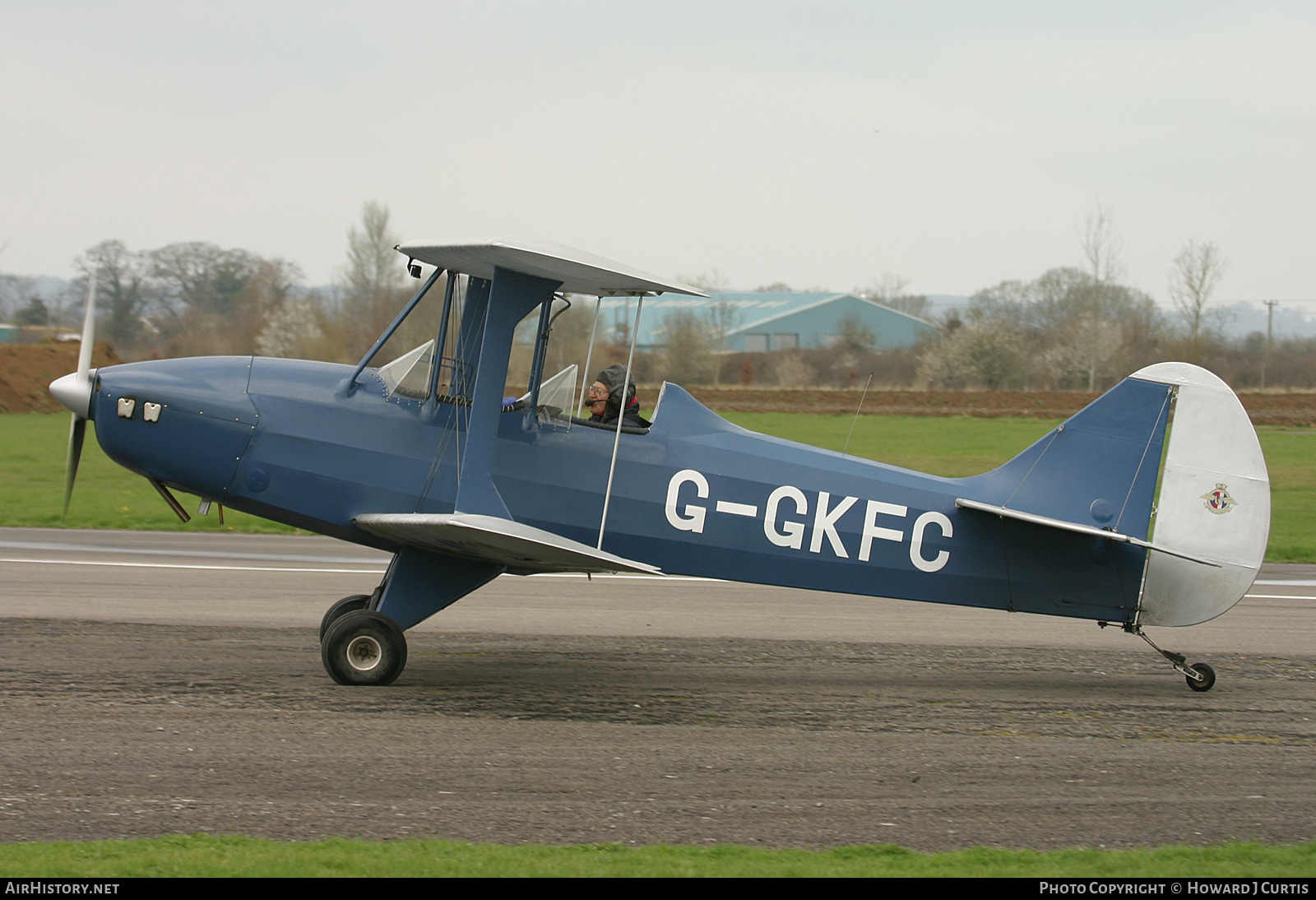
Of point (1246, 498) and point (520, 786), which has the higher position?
point (1246, 498)

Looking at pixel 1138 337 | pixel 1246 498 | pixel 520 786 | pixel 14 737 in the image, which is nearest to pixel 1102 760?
pixel 1246 498

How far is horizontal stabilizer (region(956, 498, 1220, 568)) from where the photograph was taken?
7664 millimetres

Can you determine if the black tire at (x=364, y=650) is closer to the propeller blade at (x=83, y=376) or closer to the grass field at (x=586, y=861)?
the propeller blade at (x=83, y=376)

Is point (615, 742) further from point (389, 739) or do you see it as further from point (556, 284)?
point (556, 284)

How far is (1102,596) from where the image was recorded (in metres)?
8.09

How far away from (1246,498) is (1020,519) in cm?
165

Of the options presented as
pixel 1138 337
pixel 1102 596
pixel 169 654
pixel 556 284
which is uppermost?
pixel 1138 337

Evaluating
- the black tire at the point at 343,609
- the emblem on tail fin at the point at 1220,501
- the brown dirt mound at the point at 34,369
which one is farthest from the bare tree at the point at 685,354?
the emblem on tail fin at the point at 1220,501

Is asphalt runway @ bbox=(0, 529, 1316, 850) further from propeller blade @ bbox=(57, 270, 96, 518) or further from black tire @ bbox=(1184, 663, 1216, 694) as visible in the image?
propeller blade @ bbox=(57, 270, 96, 518)

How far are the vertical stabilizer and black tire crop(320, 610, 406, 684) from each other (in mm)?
5412

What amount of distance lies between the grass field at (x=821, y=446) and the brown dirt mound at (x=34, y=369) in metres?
Answer: 0.75

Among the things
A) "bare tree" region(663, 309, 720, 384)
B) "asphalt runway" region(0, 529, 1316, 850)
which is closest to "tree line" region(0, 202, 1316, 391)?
"bare tree" region(663, 309, 720, 384)

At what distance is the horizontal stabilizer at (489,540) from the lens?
6492 millimetres

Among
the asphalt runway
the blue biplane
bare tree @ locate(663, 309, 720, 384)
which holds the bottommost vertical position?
the asphalt runway
